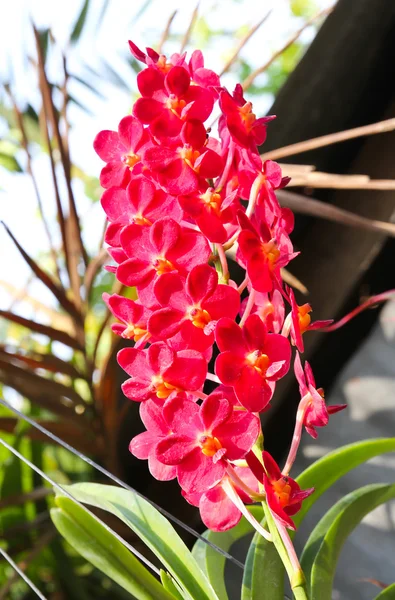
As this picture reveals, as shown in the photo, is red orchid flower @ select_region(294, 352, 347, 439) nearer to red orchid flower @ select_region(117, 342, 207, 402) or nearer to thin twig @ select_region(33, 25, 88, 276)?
red orchid flower @ select_region(117, 342, 207, 402)

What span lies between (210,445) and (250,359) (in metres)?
0.05

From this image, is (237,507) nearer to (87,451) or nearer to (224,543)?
(224,543)

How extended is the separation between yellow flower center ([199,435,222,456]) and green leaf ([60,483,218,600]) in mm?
129

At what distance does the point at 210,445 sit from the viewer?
0.33 metres

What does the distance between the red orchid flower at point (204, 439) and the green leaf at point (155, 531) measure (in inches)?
4.5

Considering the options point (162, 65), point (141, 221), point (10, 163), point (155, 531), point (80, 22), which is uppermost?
point (80, 22)

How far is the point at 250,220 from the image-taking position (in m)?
0.39

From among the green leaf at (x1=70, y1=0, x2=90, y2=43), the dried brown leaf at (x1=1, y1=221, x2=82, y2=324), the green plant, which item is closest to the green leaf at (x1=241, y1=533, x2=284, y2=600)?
the green plant

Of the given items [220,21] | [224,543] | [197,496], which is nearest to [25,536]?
[224,543]

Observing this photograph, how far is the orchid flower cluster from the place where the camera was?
0.34 metres

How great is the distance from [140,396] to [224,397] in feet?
0.19

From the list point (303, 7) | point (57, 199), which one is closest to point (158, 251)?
point (57, 199)

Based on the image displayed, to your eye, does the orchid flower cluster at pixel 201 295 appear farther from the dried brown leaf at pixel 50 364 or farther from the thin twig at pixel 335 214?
the dried brown leaf at pixel 50 364

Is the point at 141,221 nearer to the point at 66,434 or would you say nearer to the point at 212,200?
the point at 212,200
